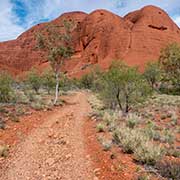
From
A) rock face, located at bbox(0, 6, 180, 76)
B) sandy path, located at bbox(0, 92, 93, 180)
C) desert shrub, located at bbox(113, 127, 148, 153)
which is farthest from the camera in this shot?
rock face, located at bbox(0, 6, 180, 76)

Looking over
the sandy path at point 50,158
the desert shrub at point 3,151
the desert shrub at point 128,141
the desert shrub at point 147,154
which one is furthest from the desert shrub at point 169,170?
the desert shrub at point 3,151

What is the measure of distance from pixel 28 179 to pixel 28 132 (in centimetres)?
566

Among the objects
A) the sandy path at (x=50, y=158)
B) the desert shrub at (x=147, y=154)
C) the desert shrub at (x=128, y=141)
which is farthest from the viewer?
the desert shrub at (x=128, y=141)

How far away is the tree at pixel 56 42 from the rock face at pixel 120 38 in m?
56.6

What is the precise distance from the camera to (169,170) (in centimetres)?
748

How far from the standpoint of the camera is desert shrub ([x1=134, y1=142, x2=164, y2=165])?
8.28 metres

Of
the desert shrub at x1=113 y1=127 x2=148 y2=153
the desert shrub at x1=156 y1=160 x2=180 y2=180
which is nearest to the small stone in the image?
the desert shrub at x1=113 y1=127 x2=148 y2=153

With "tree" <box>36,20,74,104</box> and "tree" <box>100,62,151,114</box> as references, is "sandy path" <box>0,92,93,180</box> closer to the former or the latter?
"tree" <box>100,62,151,114</box>

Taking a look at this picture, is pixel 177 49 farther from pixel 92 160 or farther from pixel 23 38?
pixel 23 38

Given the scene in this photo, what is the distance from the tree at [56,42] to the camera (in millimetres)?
26289

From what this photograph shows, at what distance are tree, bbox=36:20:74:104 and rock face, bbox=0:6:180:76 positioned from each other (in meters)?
56.6

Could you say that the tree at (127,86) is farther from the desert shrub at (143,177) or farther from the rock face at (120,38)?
the rock face at (120,38)

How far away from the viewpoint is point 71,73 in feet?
297

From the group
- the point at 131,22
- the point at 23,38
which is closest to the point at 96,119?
the point at 131,22
